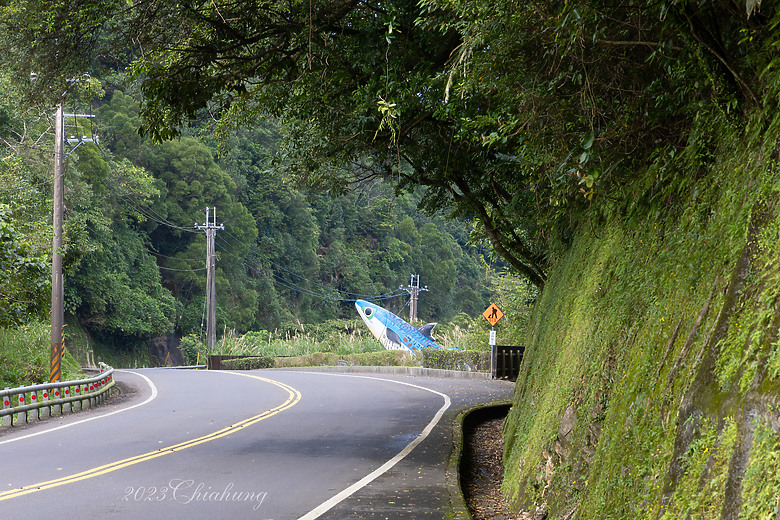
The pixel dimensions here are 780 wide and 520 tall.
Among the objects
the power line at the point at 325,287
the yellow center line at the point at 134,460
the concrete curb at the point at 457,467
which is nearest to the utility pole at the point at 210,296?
the power line at the point at 325,287

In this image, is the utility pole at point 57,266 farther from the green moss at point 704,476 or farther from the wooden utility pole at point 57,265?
the green moss at point 704,476

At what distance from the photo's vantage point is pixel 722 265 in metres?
4.22

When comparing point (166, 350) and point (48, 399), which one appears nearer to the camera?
point (48, 399)

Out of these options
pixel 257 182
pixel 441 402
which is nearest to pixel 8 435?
pixel 441 402

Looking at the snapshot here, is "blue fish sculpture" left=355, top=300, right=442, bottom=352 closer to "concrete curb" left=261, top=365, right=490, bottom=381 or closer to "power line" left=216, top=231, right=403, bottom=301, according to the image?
"concrete curb" left=261, top=365, right=490, bottom=381

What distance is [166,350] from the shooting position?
5816cm

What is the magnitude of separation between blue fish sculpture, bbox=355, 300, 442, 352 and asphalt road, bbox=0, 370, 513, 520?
86.5ft

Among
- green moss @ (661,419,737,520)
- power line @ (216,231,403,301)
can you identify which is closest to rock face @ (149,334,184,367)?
power line @ (216,231,403,301)

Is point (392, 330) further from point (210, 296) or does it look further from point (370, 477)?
point (370, 477)

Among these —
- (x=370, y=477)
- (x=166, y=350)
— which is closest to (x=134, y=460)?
(x=370, y=477)

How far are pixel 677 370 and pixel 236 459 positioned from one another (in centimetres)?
844

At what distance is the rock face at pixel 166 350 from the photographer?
56.9 meters

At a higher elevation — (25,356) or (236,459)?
(25,356)

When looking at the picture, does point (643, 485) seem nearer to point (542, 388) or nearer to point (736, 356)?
→ point (736, 356)
